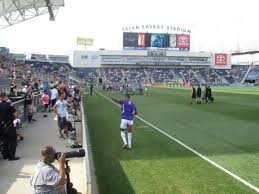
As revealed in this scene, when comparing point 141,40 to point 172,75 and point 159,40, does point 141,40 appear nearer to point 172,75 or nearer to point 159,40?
point 159,40

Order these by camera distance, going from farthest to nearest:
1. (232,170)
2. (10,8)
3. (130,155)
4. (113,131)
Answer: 1. (10,8)
2. (113,131)
3. (130,155)
4. (232,170)

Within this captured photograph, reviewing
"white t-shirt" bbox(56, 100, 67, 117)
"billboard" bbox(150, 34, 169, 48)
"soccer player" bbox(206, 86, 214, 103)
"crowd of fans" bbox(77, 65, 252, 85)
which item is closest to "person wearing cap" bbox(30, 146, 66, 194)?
"white t-shirt" bbox(56, 100, 67, 117)

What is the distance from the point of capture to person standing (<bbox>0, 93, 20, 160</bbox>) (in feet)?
40.9

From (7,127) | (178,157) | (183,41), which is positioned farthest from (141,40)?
(7,127)

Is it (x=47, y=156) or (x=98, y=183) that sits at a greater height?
(x=47, y=156)

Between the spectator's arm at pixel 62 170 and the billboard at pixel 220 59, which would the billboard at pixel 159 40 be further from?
the spectator's arm at pixel 62 170

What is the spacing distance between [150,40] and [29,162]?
108298 millimetres

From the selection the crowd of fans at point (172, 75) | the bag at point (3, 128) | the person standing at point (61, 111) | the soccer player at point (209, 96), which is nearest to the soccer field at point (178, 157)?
the person standing at point (61, 111)

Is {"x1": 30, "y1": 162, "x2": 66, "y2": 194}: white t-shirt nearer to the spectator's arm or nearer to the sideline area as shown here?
the spectator's arm

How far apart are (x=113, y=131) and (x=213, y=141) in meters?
5.02

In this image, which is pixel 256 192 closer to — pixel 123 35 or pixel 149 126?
pixel 149 126

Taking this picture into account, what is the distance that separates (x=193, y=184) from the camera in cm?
1044

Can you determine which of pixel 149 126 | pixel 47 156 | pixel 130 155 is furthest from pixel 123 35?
pixel 47 156

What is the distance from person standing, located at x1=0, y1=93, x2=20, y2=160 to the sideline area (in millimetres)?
256
